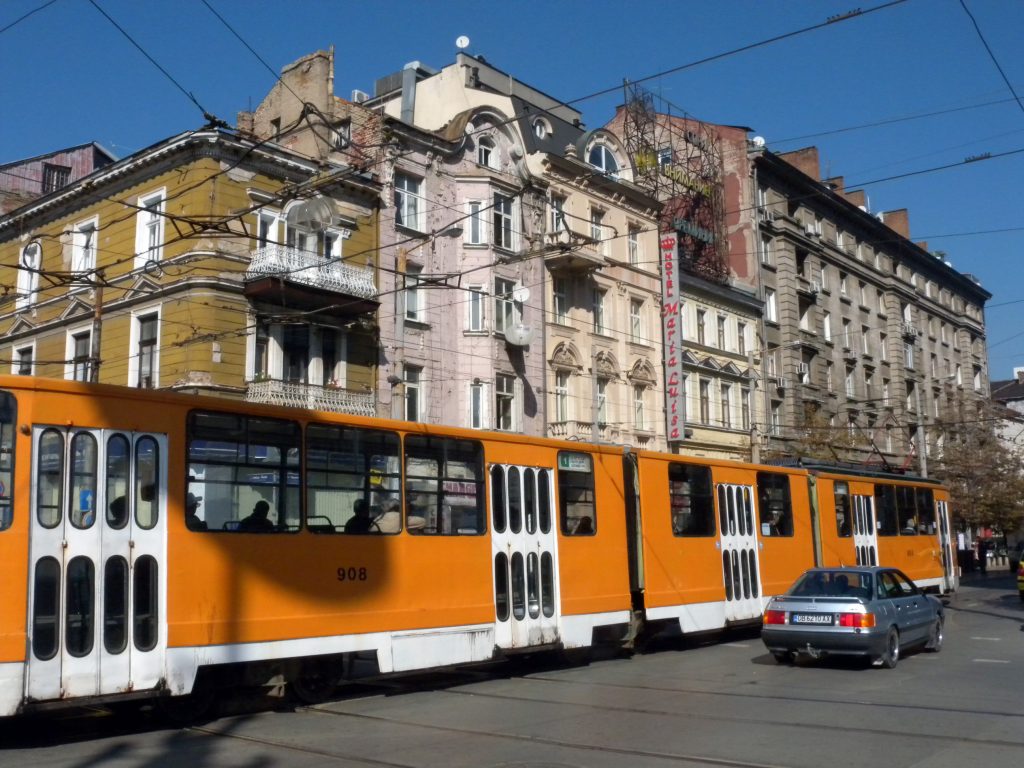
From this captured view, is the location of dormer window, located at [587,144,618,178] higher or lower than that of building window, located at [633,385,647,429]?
higher

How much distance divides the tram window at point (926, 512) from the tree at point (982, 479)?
72.7ft

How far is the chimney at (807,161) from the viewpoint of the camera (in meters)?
56.3

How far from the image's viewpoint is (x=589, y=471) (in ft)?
53.3

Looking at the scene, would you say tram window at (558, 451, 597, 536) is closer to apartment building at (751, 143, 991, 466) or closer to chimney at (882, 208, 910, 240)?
apartment building at (751, 143, 991, 466)

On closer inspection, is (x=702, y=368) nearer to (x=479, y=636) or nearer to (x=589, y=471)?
(x=589, y=471)

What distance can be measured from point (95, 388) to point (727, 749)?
667cm

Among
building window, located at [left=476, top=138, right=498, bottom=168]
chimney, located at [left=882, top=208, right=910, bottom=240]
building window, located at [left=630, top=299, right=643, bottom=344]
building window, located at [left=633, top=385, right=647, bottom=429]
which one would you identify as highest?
chimney, located at [left=882, top=208, right=910, bottom=240]

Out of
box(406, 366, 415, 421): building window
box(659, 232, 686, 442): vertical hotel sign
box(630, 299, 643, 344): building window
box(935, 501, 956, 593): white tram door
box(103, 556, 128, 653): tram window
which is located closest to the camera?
box(103, 556, 128, 653): tram window

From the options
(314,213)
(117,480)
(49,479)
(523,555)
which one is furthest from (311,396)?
(49,479)

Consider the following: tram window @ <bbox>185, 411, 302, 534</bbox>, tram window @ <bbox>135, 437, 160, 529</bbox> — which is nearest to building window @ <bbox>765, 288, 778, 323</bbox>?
tram window @ <bbox>185, 411, 302, 534</bbox>

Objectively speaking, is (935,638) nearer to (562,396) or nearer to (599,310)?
(562,396)

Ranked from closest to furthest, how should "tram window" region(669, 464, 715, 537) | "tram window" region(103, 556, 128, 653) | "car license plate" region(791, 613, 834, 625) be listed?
"tram window" region(103, 556, 128, 653) → "car license plate" region(791, 613, 834, 625) → "tram window" region(669, 464, 715, 537)

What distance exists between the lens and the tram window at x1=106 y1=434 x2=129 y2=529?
1013 cm

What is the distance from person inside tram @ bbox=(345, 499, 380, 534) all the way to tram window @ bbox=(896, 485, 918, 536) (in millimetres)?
17921
